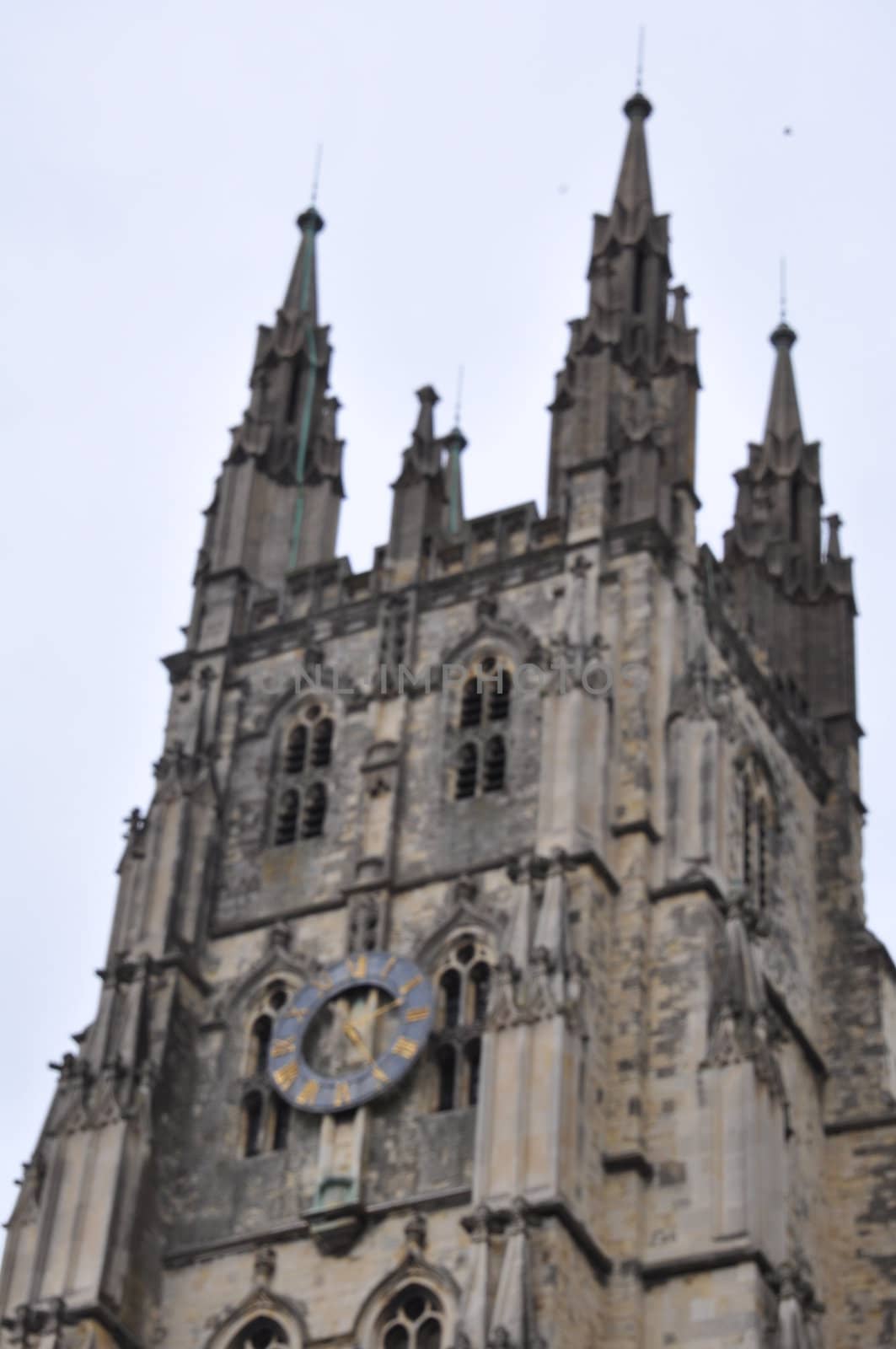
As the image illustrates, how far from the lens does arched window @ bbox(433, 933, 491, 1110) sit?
1832 inches

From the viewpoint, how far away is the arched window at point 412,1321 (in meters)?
44.0

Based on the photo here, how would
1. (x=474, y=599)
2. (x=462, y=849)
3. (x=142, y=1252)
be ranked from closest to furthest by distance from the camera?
(x=142, y=1252), (x=462, y=849), (x=474, y=599)

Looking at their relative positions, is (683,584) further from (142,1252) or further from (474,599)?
(142,1252)

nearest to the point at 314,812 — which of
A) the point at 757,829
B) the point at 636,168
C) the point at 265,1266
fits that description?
the point at 757,829

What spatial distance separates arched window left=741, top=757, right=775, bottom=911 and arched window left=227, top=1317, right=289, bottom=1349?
10.9 m

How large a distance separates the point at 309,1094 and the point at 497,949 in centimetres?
350

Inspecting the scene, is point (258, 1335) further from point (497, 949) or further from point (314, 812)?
point (314, 812)

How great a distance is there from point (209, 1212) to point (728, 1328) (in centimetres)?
848

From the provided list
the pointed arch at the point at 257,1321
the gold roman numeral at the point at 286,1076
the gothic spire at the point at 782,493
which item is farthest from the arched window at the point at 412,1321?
the gothic spire at the point at 782,493

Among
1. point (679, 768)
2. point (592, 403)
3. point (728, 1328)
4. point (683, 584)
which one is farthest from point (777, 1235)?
point (592, 403)

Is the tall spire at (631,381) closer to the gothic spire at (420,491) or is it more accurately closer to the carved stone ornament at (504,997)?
the gothic spire at (420,491)

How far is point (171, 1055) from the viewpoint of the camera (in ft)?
161

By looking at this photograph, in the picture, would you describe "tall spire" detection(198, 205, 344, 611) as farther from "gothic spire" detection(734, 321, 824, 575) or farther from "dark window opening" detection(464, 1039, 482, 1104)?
"dark window opening" detection(464, 1039, 482, 1104)

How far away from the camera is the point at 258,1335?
1794 inches
